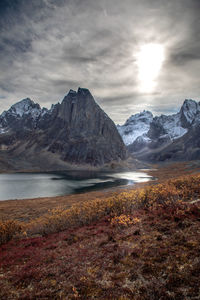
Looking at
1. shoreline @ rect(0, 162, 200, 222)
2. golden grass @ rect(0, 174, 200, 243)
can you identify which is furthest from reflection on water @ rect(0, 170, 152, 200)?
golden grass @ rect(0, 174, 200, 243)

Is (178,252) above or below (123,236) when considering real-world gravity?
above

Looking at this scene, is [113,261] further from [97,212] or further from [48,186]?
[48,186]

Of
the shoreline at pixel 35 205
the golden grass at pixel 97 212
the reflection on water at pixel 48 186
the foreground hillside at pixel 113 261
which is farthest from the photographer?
the reflection on water at pixel 48 186

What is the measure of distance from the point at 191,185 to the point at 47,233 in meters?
20.6

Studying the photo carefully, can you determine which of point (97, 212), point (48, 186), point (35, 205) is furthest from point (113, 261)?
point (48, 186)

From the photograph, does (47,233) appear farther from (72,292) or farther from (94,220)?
(72,292)

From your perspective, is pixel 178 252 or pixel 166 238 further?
pixel 166 238

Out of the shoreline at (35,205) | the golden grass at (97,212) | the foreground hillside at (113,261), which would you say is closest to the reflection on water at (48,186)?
the shoreline at (35,205)

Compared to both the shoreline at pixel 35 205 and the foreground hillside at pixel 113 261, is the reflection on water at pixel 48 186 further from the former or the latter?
the foreground hillside at pixel 113 261

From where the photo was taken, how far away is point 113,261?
9.82 meters

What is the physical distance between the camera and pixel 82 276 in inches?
342

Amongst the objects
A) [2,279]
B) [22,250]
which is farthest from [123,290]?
[22,250]

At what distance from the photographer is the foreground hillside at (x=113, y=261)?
7.31 metres

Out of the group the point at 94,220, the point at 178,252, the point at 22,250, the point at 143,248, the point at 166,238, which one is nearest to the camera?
the point at 178,252
